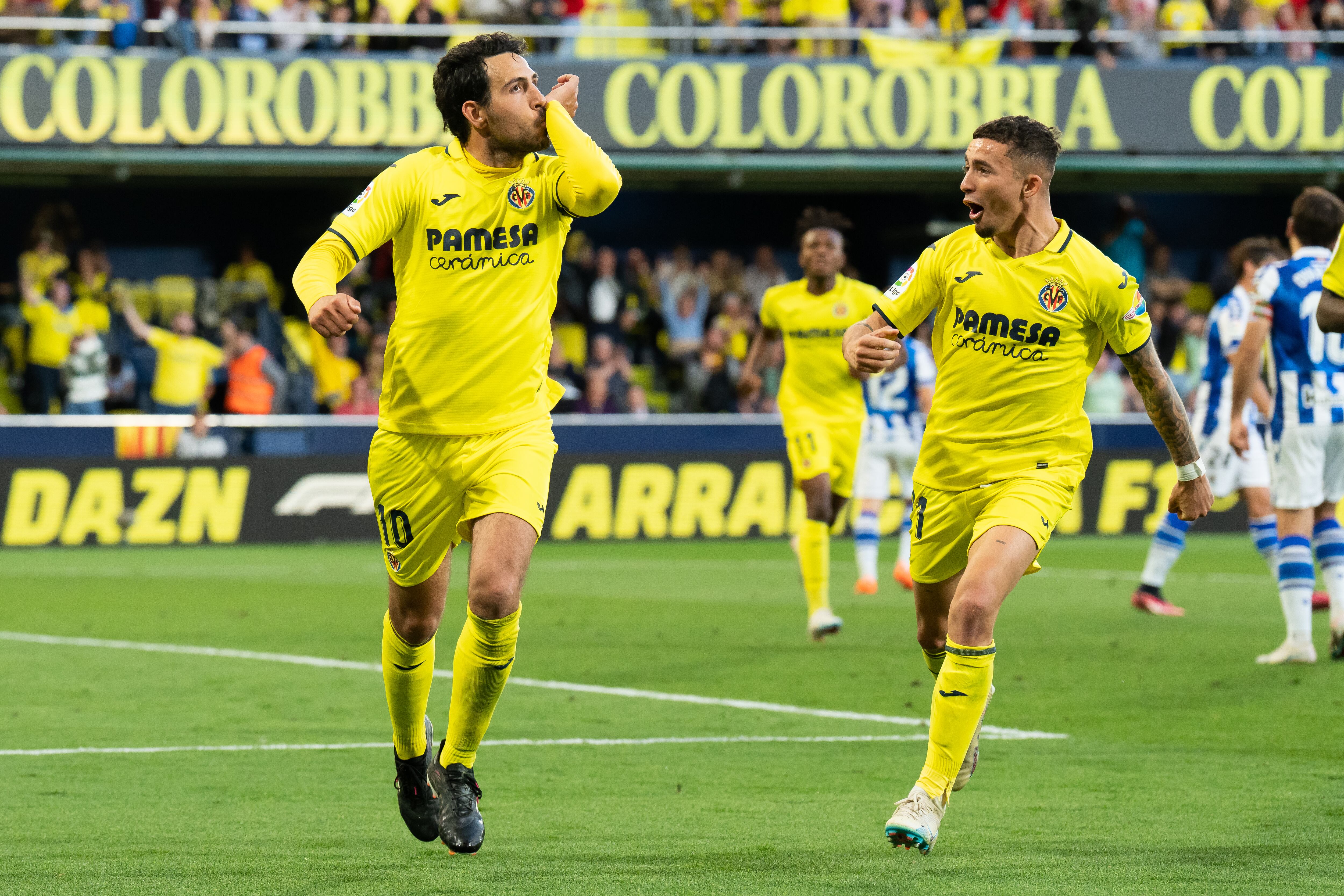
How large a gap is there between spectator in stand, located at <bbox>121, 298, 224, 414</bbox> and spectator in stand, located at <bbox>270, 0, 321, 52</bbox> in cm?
353

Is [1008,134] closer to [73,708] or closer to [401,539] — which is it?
[401,539]

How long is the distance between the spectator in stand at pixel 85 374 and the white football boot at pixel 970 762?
55.4 ft

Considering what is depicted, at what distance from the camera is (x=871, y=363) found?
5.76m

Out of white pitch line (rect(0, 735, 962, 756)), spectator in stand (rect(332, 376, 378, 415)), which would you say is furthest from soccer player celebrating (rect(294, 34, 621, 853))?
spectator in stand (rect(332, 376, 378, 415))

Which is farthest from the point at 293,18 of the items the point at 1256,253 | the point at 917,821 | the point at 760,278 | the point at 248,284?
the point at 917,821

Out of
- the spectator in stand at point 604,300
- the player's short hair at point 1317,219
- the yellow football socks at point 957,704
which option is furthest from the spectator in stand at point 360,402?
the yellow football socks at point 957,704

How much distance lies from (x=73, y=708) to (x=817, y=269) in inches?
221

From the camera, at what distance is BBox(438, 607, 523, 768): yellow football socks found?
18.8 feet

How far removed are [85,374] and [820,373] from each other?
39.2 feet

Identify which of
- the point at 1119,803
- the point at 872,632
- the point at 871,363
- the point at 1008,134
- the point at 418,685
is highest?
the point at 1008,134

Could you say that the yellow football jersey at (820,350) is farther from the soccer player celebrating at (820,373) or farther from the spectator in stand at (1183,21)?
the spectator in stand at (1183,21)

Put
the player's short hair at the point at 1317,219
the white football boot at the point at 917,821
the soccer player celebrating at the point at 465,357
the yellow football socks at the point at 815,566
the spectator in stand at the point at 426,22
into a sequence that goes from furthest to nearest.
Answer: the spectator in stand at the point at 426,22
the yellow football socks at the point at 815,566
the player's short hair at the point at 1317,219
the soccer player celebrating at the point at 465,357
the white football boot at the point at 917,821

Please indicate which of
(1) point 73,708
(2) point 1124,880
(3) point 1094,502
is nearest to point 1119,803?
(2) point 1124,880

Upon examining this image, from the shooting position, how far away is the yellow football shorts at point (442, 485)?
578cm
